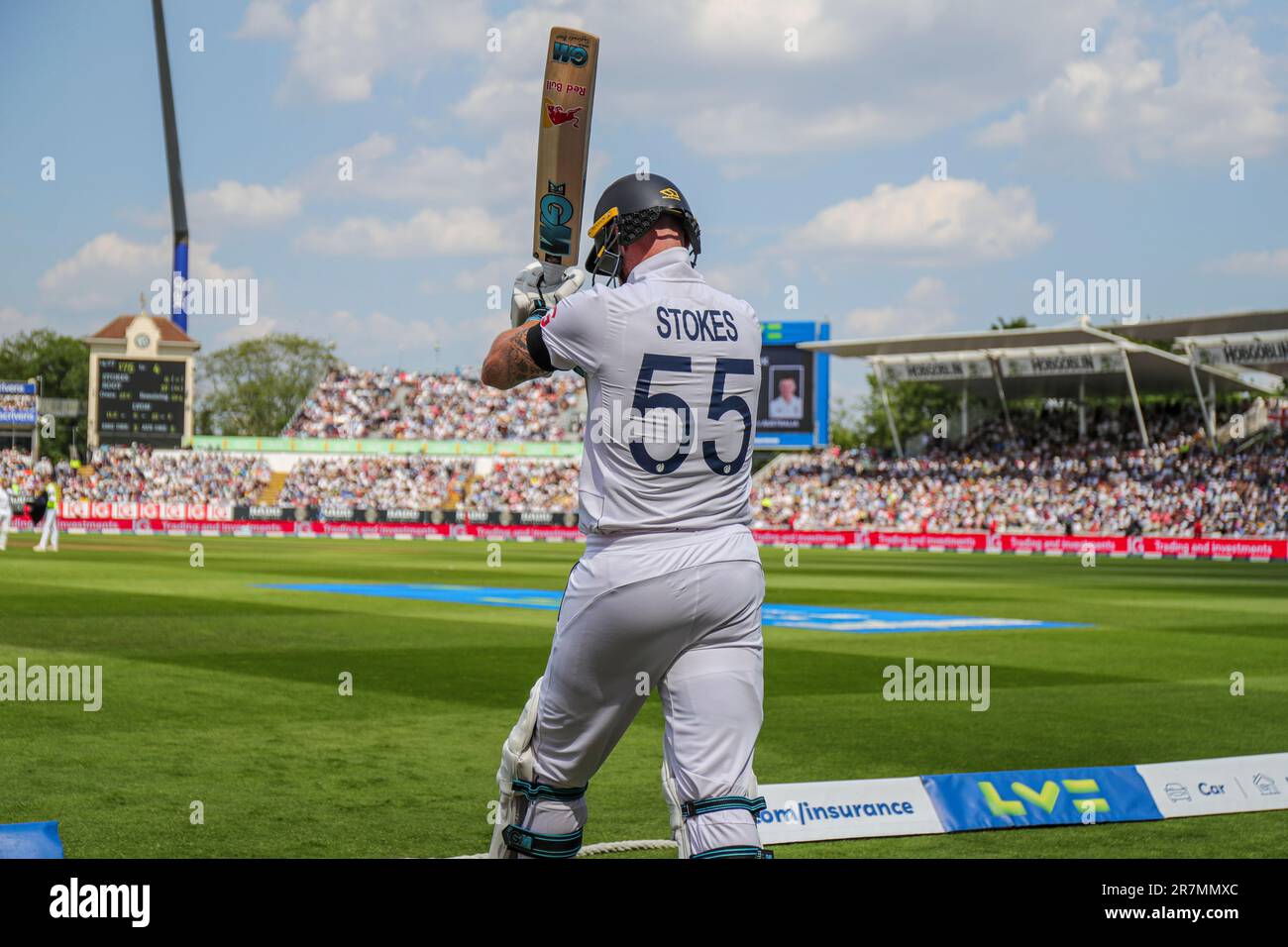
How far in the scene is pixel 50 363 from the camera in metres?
106

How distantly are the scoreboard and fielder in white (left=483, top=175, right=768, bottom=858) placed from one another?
210 ft

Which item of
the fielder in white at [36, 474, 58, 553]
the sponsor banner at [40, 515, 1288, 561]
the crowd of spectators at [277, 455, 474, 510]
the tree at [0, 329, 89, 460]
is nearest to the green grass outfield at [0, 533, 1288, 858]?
the fielder in white at [36, 474, 58, 553]

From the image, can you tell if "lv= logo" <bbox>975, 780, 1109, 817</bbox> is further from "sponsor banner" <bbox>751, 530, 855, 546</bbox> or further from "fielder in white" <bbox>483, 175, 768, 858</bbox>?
"sponsor banner" <bbox>751, 530, 855, 546</bbox>

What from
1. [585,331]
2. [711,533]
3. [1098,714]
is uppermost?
[585,331]

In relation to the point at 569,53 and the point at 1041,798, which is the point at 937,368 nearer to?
the point at 1041,798

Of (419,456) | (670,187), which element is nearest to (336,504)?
(419,456)

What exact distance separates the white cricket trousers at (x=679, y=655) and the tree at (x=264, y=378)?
9298 centimetres

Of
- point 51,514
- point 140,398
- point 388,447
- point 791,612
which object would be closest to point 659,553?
point 791,612

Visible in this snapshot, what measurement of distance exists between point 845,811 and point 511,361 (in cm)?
306

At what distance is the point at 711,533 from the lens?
432 cm

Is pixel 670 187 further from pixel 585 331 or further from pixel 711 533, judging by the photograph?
pixel 711 533

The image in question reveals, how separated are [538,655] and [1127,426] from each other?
48.6m
